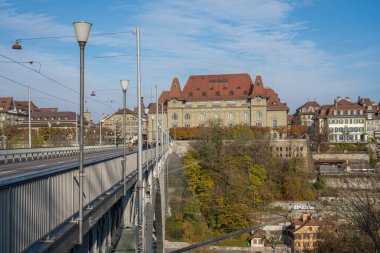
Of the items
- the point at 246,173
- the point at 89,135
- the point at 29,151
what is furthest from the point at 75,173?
the point at 89,135

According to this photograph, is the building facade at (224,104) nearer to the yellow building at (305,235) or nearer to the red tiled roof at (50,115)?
the red tiled roof at (50,115)

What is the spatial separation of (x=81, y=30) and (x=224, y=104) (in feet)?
280

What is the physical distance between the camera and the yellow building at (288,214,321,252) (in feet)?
135

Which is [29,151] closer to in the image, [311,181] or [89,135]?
[311,181]

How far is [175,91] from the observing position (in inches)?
3642

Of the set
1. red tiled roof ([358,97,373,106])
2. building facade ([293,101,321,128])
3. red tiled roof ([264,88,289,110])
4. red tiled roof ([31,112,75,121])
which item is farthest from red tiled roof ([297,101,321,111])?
red tiled roof ([31,112,75,121])

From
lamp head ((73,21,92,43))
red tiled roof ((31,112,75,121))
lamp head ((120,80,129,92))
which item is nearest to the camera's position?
lamp head ((73,21,92,43))

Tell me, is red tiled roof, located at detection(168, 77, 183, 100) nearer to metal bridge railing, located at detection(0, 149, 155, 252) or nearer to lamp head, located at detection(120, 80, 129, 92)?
lamp head, located at detection(120, 80, 129, 92)

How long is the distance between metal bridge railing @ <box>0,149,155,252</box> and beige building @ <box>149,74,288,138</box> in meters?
83.0

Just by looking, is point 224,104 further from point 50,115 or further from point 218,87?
point 50,115

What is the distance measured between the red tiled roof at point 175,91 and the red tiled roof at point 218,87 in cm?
130

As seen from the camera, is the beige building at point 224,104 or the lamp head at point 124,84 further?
the beige building at point 224,104

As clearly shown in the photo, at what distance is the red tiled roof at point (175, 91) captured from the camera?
9219 centimetres

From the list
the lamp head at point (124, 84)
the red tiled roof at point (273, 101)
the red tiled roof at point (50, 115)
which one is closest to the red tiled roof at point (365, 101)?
the red tiled roof at point (273, 101)
